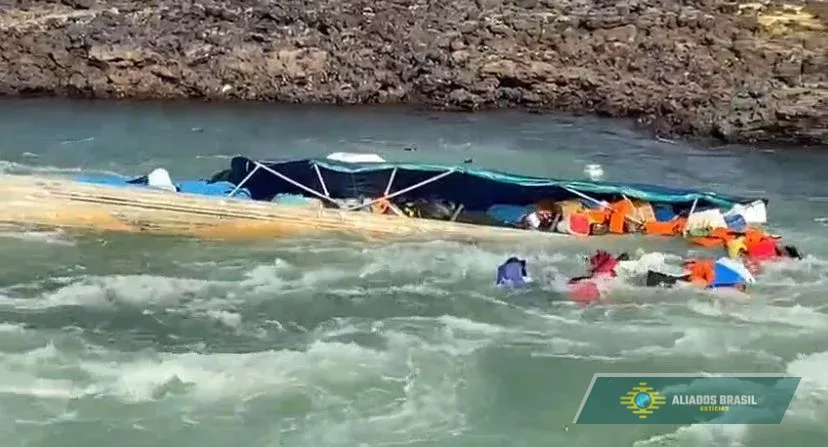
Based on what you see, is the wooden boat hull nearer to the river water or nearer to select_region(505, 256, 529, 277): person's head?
the river water

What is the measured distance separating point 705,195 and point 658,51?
54.1 feet

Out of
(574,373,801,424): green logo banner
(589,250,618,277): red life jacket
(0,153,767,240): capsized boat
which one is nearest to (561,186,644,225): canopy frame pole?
(0,153,767,240): capsized boat

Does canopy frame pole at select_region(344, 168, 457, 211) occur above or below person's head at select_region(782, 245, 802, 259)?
above

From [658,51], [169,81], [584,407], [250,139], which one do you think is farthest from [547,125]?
[584,407]

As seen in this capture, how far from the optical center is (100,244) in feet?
72.5

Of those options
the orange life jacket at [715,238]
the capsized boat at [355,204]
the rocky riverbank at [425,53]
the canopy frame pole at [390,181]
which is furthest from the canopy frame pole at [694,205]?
the rocky riverbank at [425,53]

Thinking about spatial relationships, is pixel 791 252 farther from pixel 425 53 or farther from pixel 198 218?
pixel 425 53

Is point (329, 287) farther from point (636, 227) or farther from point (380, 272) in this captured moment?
point (636, 227)

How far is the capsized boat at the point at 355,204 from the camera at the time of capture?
2220 centimetres

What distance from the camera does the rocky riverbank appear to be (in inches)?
1479

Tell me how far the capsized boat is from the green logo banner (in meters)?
5.73

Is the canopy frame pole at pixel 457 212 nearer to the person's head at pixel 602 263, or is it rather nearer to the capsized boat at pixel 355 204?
the capsized boat at pixel 355 204

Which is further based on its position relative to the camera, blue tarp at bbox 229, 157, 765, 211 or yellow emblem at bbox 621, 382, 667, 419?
Answer: blue tarp at bbox 229, 157, 765, 211

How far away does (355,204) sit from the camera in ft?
74.9
